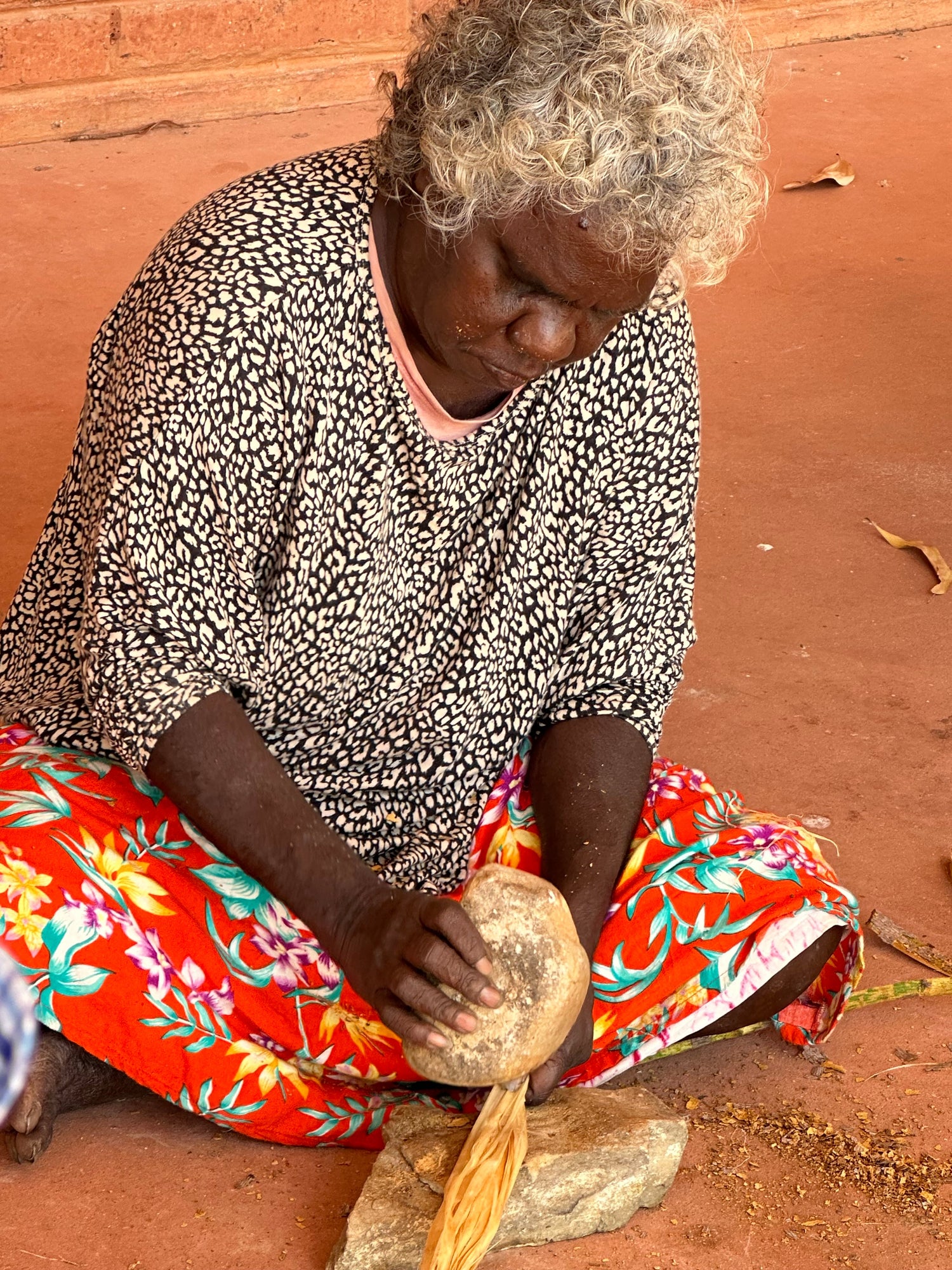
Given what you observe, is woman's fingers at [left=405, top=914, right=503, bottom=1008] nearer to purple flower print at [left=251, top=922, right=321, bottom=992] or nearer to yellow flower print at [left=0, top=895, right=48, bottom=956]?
purple flower print at [left=251, top=922, right=321, bottom=992]

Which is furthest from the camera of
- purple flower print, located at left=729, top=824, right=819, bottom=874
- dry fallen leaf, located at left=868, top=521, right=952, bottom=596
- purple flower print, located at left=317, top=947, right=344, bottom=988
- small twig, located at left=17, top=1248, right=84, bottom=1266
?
dry fallen leaf, located at left=868, top=521, right=952, bottom=596

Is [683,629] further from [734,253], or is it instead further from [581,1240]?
[581,1240]

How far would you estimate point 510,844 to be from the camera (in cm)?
225

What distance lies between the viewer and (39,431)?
4.14m

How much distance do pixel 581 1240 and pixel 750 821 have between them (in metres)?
0.66

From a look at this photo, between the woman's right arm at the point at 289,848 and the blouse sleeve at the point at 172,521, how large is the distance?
39 mm

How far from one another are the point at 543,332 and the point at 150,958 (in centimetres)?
94

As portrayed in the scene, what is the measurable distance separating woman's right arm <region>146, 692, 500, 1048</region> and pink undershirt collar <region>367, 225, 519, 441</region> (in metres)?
0.48

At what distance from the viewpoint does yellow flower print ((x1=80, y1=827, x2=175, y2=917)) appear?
6.47 ft

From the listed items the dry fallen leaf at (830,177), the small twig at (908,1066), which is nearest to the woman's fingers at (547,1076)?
the small twig at (908,1066)

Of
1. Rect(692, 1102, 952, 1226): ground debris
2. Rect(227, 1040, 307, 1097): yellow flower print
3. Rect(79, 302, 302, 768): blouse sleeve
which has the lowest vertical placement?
Rect(692, 1102, 952, 1226): ground debris

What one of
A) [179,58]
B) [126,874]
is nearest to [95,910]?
[126,874]

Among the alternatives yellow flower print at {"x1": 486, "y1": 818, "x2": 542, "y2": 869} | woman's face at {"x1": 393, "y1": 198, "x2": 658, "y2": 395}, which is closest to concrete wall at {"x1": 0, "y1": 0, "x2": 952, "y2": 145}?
woman's face at {"x1": 393, "y1": 198, "x2": 658, "y2": 395}

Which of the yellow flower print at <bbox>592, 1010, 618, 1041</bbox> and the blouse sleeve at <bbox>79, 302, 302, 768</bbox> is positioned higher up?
the blouse sleeve at <bbox>79, 302, 302, 768</bbox>
